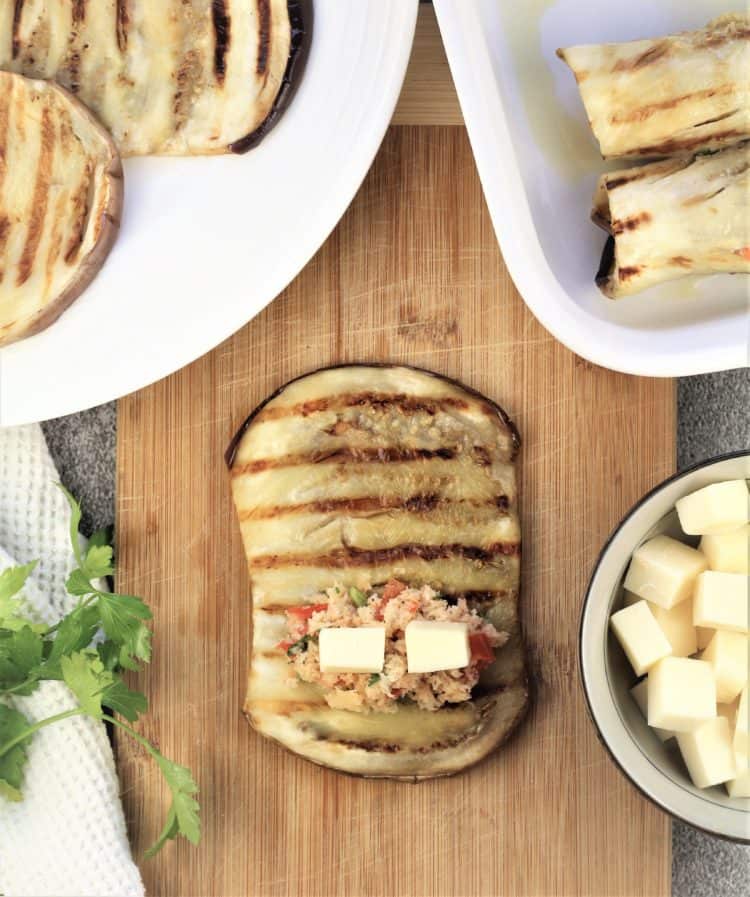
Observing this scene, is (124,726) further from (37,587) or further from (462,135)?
(462,135)

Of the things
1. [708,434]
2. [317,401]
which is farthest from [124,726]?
[708,434]

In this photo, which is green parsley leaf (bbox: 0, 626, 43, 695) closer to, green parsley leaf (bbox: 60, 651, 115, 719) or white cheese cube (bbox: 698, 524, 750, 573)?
green parsley leaf (bbox: 60, 651, 115, 719)

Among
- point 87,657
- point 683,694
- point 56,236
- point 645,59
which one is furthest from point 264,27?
point 683,694

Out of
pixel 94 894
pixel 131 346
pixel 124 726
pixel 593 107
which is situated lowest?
pixel 94 894

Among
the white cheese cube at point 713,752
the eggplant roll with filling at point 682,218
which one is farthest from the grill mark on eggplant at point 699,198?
the white cheese cube at point 713,752

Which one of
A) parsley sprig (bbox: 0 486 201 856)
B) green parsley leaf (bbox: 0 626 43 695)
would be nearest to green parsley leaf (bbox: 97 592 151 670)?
parsley sprig (bbox: 0 486 201 856)

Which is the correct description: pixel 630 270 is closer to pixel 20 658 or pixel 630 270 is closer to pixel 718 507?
pixel 718 507

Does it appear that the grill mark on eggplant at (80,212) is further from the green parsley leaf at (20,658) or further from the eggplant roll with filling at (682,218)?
the eggplant roll with filling at (682,218)
